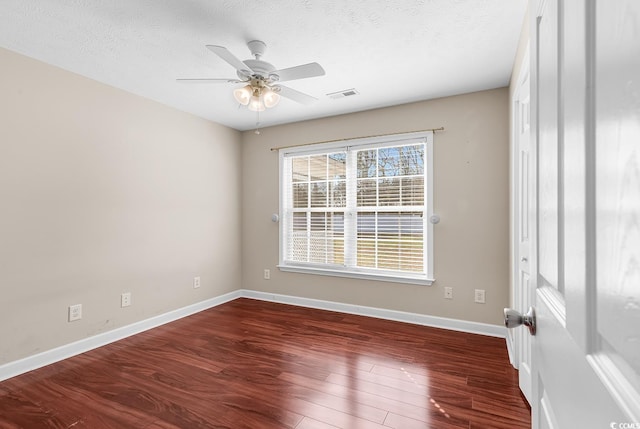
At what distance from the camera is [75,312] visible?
9.13 feet

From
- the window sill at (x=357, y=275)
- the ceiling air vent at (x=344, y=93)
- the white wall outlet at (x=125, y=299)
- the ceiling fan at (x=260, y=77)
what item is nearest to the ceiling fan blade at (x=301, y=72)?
the ceiling fan at (x=260, y=77)

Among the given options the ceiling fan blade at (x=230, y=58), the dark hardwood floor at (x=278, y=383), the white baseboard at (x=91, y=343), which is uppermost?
the ceiling fan blade at (x=230, y=58)

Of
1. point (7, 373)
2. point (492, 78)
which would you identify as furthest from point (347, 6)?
point (7, 373)

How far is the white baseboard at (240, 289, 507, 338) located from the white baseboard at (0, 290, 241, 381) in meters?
0.90

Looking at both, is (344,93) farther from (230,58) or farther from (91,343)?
(91,343)

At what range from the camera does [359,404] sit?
2.03 m

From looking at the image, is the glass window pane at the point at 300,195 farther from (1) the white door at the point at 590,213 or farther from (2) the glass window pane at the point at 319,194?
(1) the white door at the point at 590,213

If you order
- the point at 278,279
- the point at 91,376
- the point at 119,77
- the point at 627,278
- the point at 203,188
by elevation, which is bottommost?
the point at 91,376

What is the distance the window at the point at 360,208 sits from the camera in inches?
138

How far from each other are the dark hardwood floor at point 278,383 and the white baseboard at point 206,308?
9 centimetres

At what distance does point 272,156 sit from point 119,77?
6.54 feet

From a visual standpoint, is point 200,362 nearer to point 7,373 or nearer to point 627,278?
point 7,373

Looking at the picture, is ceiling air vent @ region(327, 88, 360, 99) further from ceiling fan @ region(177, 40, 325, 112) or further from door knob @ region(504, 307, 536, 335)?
door knob @ region(504, 307, 536, 335)

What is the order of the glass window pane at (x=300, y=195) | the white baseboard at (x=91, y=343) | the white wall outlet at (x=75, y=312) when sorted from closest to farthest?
the white baseboard at (x=91, y=343) < the white wall outlet at (x=75, y=312) < the glass window pane at (x=300, y=195)
